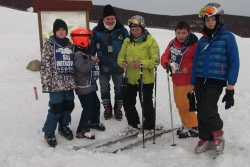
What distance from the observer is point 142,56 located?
4.62 m

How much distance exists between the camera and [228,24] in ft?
139

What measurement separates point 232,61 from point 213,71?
28cm

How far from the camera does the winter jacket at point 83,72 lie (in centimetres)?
432

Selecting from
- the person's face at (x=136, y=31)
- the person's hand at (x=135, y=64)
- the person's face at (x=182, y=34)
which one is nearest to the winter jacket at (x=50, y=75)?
the person's hand at (x=135, y=64)

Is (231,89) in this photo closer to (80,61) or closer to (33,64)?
(80,61)

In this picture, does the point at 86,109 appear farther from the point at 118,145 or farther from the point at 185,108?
the point at 185,108

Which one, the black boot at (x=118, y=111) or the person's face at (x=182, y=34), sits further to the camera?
the black boot at (x=118, y=111)

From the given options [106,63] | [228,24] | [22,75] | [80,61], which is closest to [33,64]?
[22,75]

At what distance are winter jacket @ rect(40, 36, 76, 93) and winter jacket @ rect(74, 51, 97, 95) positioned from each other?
0.22m

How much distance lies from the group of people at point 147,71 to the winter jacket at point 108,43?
0.02 meters

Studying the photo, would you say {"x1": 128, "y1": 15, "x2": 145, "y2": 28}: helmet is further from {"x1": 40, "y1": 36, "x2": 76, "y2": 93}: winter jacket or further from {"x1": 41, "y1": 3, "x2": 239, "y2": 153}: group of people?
{"x1": 40, "y1": 36, "x2": 76, "y2": 93}: winter jacket

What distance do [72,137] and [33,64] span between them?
6.63 meters

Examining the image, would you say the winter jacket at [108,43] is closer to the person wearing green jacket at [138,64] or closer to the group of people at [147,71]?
the group of people at [147,71]

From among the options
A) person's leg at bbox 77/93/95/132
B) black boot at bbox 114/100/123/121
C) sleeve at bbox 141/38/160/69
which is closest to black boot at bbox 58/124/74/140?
person's leg at bbox 77/93/95/132
